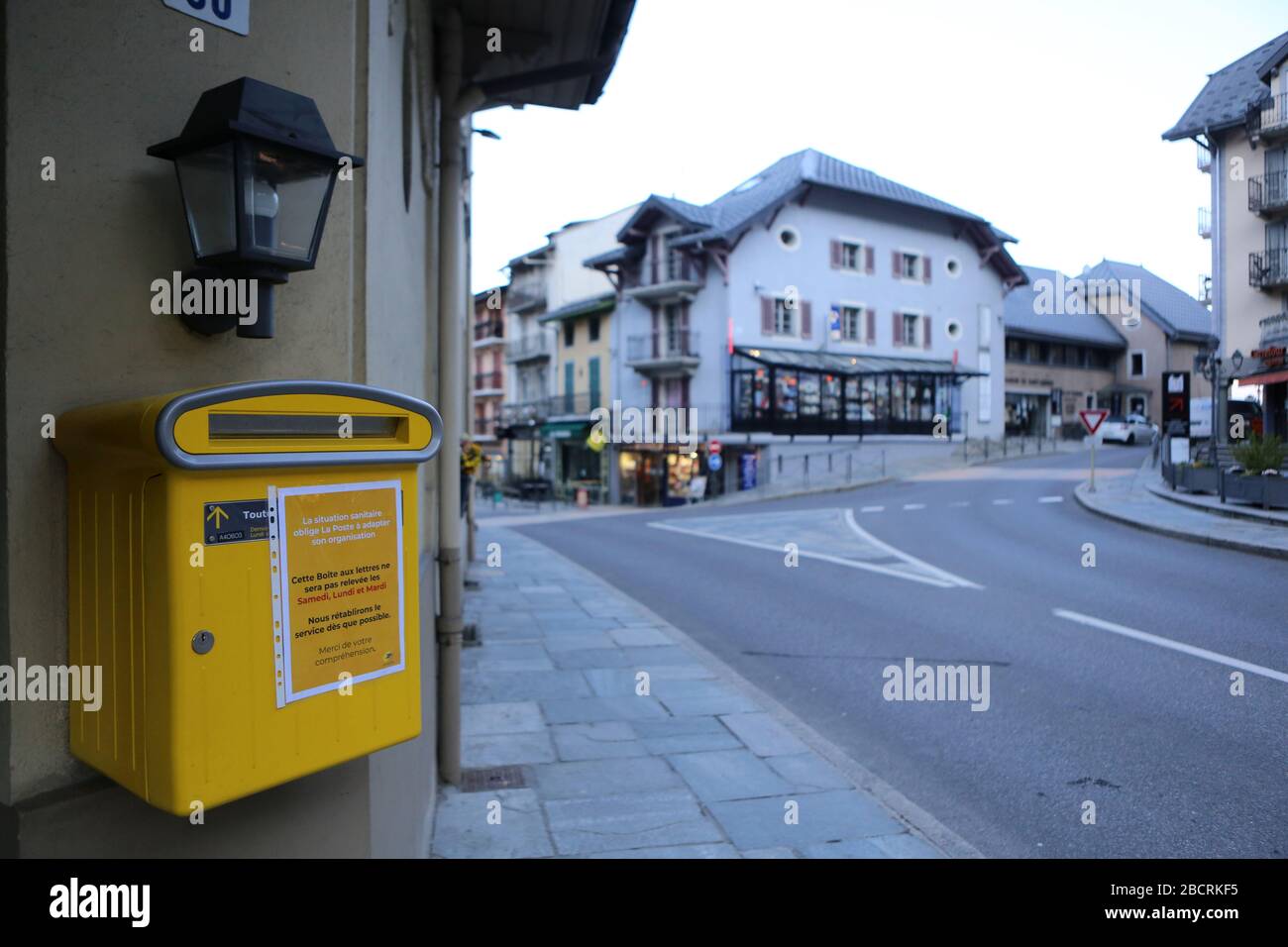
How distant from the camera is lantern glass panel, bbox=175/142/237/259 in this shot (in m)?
2.29

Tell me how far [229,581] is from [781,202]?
38.3m

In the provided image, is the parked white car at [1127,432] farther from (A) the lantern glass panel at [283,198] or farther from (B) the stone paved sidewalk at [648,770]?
(A) the lantern glass panel at [283,198]

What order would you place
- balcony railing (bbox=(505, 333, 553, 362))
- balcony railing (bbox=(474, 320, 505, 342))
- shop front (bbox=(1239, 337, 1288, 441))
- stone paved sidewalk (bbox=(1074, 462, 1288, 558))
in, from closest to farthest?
stone paved sidewalk (bbox=(1074, 462, 1288, 558)) < shop front (bbox=(1239, 337, 1288, 441)) < balcony railing (bbox=(505, 333, 553, 362)) < balcony railing (bbox=(474, 320, 505, 342))

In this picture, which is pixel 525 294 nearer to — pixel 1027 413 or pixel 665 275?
pixel 665 275

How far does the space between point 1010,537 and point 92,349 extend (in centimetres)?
1561

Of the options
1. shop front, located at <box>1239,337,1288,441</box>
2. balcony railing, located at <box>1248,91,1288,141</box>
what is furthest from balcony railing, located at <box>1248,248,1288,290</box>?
balcony railing, located at <box>1248,91,1288,141</box>

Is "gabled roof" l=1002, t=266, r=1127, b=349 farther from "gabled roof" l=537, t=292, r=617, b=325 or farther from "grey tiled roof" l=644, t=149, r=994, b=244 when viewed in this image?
"gabled roof" l=537, t=292, r=617, b=325

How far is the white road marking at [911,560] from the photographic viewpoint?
11.6 meters

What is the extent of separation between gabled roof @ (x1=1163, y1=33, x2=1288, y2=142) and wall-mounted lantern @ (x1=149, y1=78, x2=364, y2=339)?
3298 cm

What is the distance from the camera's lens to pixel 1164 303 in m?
59.3

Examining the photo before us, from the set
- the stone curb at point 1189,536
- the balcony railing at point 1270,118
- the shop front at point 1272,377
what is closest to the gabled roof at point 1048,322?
the shop front at point 1272,377

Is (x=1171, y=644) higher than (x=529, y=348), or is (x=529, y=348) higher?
(x=529, y=348)

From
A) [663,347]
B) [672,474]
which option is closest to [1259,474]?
[672,474]
